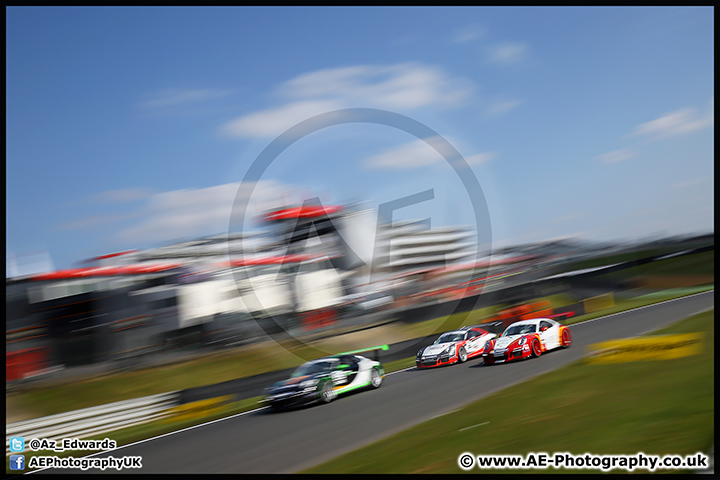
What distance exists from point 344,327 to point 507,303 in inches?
431

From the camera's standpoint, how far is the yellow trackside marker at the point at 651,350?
1131 cm

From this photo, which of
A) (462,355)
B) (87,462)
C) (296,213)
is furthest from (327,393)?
(296,213)

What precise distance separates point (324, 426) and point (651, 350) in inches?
289

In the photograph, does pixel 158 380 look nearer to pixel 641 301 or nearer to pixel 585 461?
pixel 585 461

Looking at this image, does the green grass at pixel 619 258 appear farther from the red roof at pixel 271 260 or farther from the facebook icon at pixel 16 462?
the facebook icon at pixel 16 462

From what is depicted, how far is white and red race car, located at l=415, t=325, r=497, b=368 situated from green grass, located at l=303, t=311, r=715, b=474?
6839 mm

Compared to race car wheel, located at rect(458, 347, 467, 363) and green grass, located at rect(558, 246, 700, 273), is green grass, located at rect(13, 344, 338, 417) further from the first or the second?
green grass, located at rect(558, 246, 700, 273)

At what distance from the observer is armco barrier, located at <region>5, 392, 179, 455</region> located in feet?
39.5

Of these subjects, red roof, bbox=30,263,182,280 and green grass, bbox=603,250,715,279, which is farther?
green grass, bbox=603,250,715,279

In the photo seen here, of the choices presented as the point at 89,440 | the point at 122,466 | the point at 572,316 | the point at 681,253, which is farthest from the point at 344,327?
the point at 681,253

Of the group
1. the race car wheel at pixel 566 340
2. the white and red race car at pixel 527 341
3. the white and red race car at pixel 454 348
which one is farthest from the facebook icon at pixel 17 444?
the race car wheel at pixel 566 340

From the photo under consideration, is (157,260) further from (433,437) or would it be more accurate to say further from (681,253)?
(681,253)

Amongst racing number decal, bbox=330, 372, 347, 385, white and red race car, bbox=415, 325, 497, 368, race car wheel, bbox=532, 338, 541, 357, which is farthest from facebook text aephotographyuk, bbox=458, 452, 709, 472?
white and red race car, bbox=415, 325, 497, 368

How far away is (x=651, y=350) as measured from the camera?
11.7 metres
